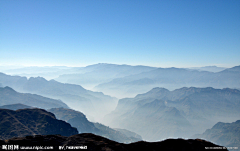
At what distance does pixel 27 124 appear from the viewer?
6718 inches

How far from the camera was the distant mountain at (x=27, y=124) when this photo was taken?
489ft

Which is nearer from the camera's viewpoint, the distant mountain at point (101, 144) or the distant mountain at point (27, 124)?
the distant mountain at point (101, 144)

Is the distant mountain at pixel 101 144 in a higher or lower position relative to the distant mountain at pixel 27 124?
higher

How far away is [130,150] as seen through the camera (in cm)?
4019

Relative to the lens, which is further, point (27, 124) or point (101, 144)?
point (27, 124)

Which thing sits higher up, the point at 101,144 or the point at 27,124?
→ the point at 101,144

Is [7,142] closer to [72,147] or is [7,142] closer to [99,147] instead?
[72,147]

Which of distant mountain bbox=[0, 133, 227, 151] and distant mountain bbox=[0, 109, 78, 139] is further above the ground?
distant mountain bbox=[0, 133, 227, 151]

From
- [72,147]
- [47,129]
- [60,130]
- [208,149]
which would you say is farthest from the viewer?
[60,130]

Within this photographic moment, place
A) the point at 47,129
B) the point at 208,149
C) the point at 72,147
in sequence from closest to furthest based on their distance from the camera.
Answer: the point at 72,147 < the point at 208,149 < the point at 47,129

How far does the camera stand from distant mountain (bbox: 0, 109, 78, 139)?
489 ft

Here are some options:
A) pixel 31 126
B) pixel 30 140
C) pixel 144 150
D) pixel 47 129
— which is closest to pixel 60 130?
pixel 47 129

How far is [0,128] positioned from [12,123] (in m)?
13.1

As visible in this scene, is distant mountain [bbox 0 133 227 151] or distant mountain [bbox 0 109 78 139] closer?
distant mountain [bbox 0 133 227 151]
